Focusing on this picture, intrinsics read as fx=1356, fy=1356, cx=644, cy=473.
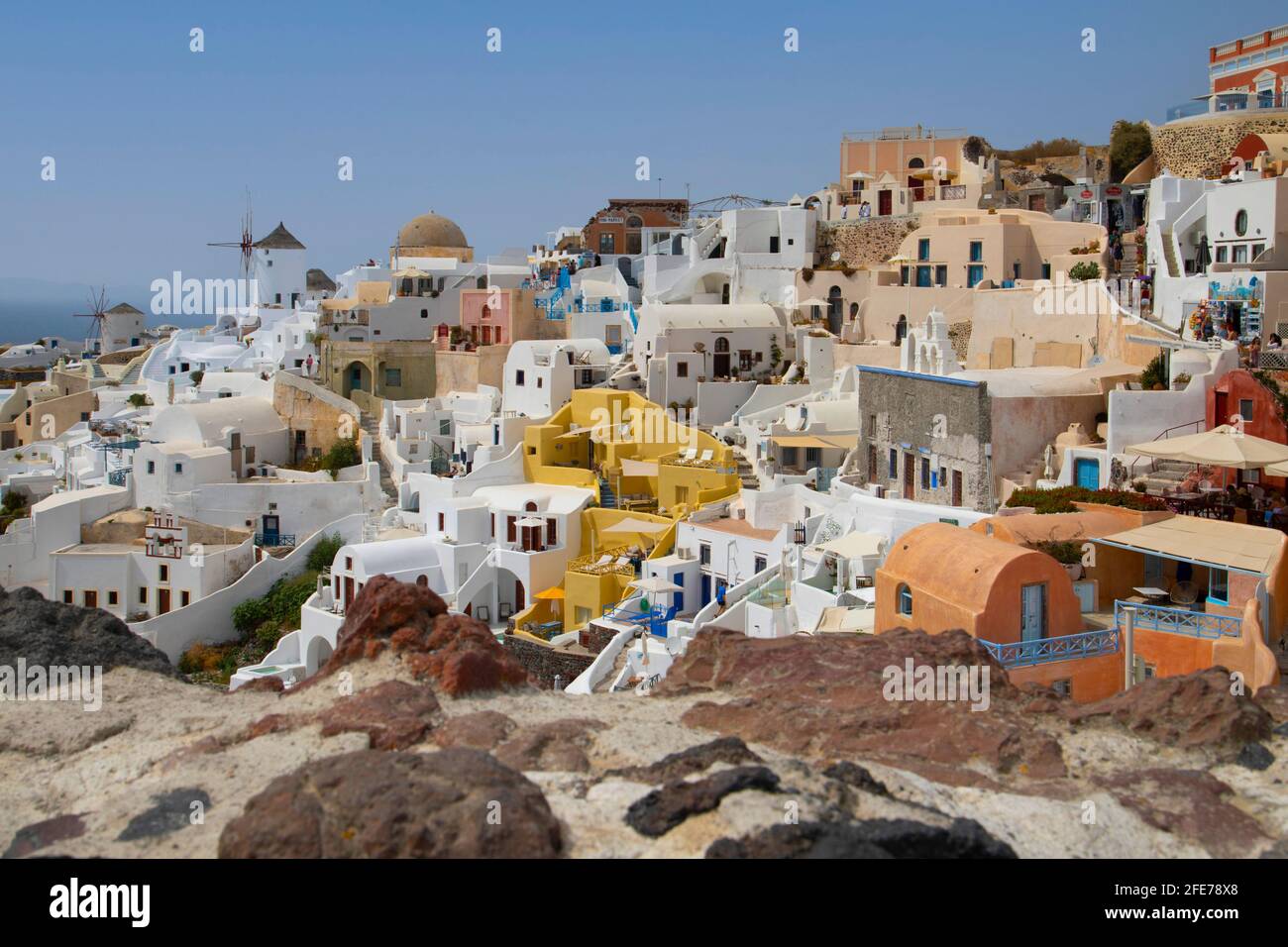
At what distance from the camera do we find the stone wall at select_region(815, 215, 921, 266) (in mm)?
44688

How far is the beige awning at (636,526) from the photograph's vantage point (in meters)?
32.5

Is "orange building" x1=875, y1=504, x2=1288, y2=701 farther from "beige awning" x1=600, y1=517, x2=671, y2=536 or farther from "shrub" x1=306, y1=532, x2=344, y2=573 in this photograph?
"shrub" x1=306, y1=532, x2=344, y2=573

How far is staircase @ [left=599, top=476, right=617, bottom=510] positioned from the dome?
1176 inches

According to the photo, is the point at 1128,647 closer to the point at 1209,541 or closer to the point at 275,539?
the point at 1209,541

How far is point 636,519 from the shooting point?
109 feet

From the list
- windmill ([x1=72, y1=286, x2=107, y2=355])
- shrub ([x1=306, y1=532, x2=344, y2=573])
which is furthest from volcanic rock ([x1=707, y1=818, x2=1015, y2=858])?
windmill ([x1=72, y1=286, x2=107, y2=355])

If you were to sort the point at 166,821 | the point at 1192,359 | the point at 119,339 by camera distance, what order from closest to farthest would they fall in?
the point at 166,821 → the point at 1192,359 → the point at 119,339

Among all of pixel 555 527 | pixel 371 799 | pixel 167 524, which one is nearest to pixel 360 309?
pixel 167 524

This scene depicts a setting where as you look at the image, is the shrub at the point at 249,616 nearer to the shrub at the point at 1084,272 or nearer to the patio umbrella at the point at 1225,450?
the shrub at the point at 1084,272

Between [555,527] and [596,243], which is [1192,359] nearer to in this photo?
[555,527]

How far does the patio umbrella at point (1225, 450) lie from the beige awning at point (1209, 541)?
931 millimetres

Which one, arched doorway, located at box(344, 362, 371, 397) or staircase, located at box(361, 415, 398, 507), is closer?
staircase, located at box(361, 415, 398, 507)

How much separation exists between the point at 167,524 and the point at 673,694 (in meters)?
27.2

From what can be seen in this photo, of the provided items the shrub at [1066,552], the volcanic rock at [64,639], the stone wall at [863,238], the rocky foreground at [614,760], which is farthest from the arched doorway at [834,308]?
the volcanic rock at [64,639]
